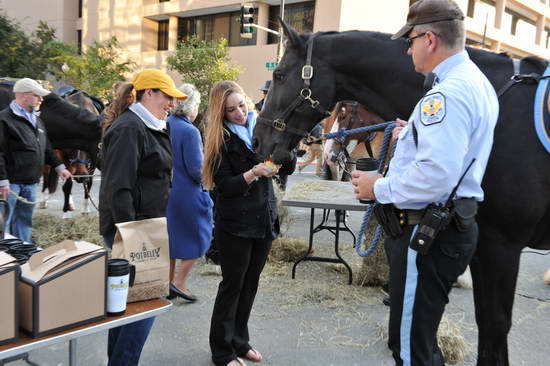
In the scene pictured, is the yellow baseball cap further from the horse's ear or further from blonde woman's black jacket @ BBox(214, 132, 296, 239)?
the horse's ear

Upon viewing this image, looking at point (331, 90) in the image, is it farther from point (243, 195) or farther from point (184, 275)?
point (184, 275)

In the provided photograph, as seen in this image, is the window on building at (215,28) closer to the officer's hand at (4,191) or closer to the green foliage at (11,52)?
the green foliage at (11,52)

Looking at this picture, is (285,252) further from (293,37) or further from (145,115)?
(293,37)

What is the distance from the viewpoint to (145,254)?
7.56 feet

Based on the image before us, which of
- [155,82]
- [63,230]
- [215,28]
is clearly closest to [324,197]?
[155,82]

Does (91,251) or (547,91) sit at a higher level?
(547,91)

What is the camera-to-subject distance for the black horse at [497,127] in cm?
209

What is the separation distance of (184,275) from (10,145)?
244cm

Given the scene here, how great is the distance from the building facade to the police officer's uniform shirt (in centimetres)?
1861

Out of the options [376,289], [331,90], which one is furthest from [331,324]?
[331,90]

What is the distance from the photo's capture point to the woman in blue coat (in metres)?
4.14

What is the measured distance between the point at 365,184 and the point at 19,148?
4389 millimetres

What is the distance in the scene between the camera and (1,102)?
6.11 metres

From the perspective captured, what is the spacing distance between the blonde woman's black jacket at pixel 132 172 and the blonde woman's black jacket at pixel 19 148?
2634 mm
